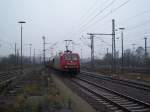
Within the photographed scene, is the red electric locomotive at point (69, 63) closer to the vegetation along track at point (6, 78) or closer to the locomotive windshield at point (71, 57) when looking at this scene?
the locomotive windshield at point (71, 57)

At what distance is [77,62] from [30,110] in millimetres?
Answer: 27311

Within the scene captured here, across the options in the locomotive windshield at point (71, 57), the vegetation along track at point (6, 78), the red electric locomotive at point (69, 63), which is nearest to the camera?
the vegetation along track at point (6, 78)

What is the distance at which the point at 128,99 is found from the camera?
1458 centimetres

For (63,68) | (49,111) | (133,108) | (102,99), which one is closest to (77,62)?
(63,68)

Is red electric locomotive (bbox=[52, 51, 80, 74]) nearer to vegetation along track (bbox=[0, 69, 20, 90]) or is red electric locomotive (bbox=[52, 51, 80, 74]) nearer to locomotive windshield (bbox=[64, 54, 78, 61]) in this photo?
locomotive windshield (bbox=[64, 54, 78, 61])

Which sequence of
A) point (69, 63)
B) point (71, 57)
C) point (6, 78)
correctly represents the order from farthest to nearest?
1. point (71, 57)
2. point (69, 63)
3. point (6, 78)

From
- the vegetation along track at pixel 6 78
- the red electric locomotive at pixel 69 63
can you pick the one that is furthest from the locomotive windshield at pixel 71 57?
the vegetation along track at pixel 6 78

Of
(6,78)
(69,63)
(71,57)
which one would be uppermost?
(71,57)

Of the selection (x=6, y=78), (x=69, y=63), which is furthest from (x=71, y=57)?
(x=6, y=78)

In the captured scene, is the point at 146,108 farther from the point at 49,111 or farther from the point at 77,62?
the point at 77,62

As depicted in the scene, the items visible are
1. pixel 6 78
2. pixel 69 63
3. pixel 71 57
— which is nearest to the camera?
pixel 6 78

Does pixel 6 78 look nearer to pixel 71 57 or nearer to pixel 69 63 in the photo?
pixel 69 63

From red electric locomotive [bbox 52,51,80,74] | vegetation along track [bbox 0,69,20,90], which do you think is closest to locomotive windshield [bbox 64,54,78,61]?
red electric locomotive [bbox 52,51,80,74]

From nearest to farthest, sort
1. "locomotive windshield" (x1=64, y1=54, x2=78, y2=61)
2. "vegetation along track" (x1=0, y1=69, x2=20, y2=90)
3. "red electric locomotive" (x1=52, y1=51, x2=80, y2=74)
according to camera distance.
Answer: "vegetation along track" (x1=0, y1=69, x2=20, y2=90) → "red electric locomotive" (x1=52, y1=51, x2=80, y2=74) → "locomotive windshield" (x1=64, y1=54, x2=78, y2=61)
